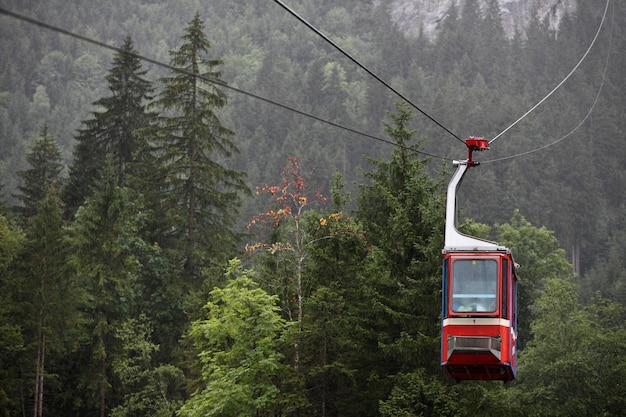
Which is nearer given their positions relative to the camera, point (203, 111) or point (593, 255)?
point (203, 111)

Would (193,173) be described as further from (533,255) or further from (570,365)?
(533,255)

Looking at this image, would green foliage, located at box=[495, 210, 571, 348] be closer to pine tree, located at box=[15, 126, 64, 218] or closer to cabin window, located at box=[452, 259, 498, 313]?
pine tree, located at box=[15, 126, 64, 218]

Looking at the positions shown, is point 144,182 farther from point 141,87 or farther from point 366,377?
point 366,377

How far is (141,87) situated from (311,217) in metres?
33.9

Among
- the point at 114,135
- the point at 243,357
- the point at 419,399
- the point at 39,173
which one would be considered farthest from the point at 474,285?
the point at 39,173

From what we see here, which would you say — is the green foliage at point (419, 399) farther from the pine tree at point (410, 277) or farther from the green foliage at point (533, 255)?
the green foliage at point (533, 255)

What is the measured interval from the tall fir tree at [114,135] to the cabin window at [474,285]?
1843 inches

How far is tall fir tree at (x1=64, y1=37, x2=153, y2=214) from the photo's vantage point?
2576 inches

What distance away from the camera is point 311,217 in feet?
122

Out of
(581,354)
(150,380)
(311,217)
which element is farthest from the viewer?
(581,354)


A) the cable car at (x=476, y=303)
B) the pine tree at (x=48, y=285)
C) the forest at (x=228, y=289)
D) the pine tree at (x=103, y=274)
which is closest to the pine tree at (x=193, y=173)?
the forest at (x=228, y=289)

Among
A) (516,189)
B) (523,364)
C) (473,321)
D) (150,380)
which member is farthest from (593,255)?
(473,321)

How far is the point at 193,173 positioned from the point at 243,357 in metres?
23.9

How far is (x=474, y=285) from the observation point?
19562 millimetres
